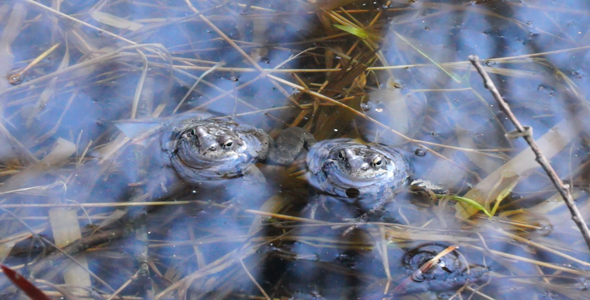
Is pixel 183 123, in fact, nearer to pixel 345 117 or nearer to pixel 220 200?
pixel 220 200

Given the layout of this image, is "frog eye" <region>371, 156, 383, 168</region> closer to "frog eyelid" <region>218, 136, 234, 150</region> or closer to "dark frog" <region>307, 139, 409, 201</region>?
"dark frog" <region>307, 139, 409, 201</region>

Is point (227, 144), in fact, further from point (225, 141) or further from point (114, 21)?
point (114, 21)

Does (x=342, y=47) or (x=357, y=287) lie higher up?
(x=342, y=47)

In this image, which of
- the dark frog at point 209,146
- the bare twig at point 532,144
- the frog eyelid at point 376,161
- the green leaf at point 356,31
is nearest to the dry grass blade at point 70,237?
the dark frog at point 209,146

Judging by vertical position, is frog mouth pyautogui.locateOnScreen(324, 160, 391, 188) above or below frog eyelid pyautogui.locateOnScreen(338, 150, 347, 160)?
below

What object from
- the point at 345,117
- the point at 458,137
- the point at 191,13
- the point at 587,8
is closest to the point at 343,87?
the point at 345,117

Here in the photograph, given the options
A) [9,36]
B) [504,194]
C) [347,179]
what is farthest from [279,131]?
[9,36]

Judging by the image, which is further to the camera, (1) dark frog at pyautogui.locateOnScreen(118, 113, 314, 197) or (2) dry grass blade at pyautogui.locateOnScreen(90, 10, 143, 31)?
(2) dry grass blade at pyautogui.locateOnScreen(90, 10, 143, 31)

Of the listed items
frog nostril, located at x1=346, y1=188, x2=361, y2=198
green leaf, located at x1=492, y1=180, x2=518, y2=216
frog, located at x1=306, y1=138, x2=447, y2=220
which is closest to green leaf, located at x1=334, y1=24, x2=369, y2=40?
frog, located at x1=306, y1=138, x2=447, y2=220

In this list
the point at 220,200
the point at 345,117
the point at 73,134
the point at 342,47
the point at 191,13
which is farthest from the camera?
the point at 191,13
